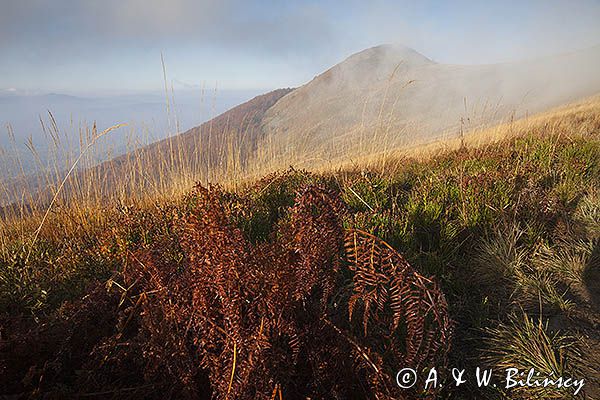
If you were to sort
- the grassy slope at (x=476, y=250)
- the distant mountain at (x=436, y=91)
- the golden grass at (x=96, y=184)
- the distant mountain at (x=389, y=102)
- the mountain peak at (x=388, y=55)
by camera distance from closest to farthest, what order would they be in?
the grassy slope at (x=476, y=250) → the golden grass at (x=96, y=184) → the distant mountain at (x=389, y=102) → the distant mountain at (x=436, y=91) → the mountain peak at (x=388, y=55)

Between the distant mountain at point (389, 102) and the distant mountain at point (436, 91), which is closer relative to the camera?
the distant mountain at point (389, 102)

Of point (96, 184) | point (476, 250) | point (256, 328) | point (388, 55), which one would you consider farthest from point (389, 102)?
point (388, 55)

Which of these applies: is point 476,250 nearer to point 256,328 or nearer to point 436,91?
point 256,328

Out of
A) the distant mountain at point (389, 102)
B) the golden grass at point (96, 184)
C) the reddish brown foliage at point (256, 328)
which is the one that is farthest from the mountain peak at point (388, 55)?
the reddish brown foliage at point (256, 328)

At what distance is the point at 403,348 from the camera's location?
5.55ft

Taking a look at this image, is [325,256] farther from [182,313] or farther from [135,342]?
[135,342]

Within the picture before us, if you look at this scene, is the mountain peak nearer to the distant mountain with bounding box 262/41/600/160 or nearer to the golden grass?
the distant mountain with bounding box 262/41/600/160

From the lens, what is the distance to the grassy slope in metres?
1.86

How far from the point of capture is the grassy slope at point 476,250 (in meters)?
1.86

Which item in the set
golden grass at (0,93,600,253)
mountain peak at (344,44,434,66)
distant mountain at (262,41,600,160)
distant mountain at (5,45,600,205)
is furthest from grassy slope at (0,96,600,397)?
mountain peak at (344,44,434,66)

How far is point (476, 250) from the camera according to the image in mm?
2766

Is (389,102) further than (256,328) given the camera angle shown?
Yes

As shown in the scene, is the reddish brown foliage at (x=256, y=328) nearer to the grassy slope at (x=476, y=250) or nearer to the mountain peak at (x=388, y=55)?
the grassy slope at (x=476, y=250)

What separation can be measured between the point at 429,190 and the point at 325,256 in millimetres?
2475
